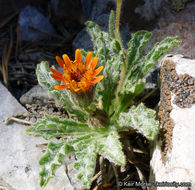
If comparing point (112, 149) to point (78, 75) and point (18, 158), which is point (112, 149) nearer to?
point (78, 75)

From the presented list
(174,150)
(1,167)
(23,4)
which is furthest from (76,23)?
(174,150)

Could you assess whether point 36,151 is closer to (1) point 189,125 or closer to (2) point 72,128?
(2) point 72,128

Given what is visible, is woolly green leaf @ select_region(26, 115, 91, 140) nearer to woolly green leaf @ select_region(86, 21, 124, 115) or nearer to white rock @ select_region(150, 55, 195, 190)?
woolly green leaf @ select_region(86, 21, 124, 115)

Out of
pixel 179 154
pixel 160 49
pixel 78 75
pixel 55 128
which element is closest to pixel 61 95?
pixel 55 128

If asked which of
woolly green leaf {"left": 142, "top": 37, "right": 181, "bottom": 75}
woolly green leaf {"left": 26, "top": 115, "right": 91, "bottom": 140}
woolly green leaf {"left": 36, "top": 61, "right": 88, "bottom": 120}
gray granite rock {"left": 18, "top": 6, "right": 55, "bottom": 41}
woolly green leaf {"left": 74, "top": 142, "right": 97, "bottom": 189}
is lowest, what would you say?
woolly green leaf {"left": 74, "top": 142, "right": 97, "bottom": 189}

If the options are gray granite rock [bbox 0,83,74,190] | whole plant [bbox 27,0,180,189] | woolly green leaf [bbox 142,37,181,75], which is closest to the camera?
whole plant [bbox 27,0,180,189]

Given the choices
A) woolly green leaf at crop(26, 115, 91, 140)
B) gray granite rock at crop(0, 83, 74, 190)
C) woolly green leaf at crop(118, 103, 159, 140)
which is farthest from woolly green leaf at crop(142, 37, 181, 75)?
gray granite rock at crop(0, 83, 74, 190)

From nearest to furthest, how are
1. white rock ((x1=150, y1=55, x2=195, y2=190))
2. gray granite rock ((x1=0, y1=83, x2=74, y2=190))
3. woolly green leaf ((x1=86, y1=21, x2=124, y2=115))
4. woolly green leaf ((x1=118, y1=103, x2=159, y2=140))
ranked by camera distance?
white rock ((x1=150, y1=55, x2=195, y2=190)) → woolly green leaf ((x1=118, y1=103, x2=159, y2=140)) → gray granite rock ((x1=0, y1=83, x2=74, y2=190)) → woolly green leaf ((x1=86, y1=21, x2=124, y2=115))
